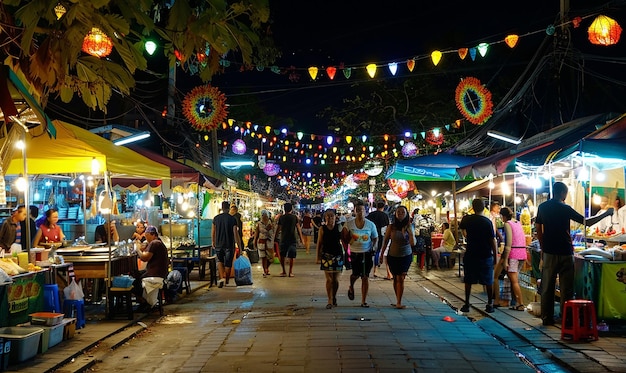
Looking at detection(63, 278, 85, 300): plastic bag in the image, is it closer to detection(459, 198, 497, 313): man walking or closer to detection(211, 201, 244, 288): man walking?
detection(211, 201, 244, 288): man walking

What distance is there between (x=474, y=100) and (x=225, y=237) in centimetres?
839

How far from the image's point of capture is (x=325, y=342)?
26.4 feet

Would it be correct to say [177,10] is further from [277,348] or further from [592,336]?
[592,336]

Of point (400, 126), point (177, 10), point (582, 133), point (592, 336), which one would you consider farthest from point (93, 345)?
point (400, 126)

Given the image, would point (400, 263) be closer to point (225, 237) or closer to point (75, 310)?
point (225, 237)

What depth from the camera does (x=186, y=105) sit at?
17156 mm

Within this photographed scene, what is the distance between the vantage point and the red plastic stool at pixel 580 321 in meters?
7.94

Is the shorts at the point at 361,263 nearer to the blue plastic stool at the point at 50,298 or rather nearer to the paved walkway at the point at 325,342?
the paved walkway at the point at 325,342

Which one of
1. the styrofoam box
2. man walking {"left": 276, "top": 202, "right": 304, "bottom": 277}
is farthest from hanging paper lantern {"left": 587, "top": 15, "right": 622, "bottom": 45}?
the styrofoam box

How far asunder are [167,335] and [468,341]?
459 centimetres

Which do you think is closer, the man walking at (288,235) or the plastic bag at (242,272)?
the plastic bag at (242,272)

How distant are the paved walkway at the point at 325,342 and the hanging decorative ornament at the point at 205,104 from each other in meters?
6.80

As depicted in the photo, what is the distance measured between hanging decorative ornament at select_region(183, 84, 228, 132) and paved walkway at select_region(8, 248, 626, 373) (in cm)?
Result: 680

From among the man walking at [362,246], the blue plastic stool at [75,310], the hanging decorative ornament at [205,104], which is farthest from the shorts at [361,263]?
the hanging decorative ornament at [205,104]
